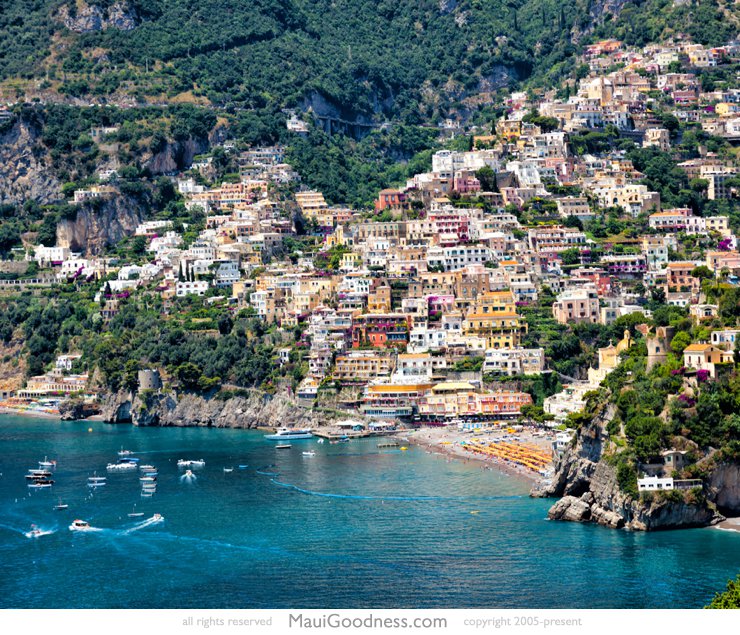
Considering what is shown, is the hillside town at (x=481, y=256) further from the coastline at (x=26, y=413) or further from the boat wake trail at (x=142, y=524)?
the boat wake trail at (x=142, y=524)

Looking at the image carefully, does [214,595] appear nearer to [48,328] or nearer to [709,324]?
[709,324]

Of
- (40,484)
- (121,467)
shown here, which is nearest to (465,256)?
(121,467)

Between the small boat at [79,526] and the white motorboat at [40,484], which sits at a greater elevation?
the white motorboat at [40,484]

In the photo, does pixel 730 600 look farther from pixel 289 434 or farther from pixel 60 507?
pixel 289 434

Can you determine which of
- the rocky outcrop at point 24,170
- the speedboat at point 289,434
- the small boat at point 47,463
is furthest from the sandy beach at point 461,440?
the rocky outcrop at point 24,170

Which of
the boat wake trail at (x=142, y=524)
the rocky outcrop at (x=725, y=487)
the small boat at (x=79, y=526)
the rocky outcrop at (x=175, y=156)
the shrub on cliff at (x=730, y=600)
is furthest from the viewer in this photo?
the rocky outcrop at (x=175, y=156)

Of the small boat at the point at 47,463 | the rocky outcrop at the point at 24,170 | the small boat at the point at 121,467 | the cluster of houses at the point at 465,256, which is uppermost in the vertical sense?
the rocky outcrop at the point at 24,170

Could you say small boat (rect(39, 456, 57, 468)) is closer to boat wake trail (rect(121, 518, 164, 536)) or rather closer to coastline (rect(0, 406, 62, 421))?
boat wake trail (rect(121, 518, 164, 536))
